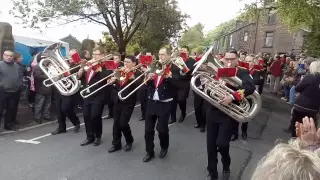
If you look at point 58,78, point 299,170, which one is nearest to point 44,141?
point 58,78

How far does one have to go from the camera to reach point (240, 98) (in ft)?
14.7

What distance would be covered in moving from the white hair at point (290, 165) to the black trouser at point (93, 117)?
199 inches

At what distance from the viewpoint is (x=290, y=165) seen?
1.26m

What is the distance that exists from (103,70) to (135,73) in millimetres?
687

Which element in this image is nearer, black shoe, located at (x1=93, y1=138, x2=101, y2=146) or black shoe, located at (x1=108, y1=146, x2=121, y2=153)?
black shoe, located at (x1=108, y1=146, x2=121, y2=153)

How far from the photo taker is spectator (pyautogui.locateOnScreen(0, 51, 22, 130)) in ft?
23.8

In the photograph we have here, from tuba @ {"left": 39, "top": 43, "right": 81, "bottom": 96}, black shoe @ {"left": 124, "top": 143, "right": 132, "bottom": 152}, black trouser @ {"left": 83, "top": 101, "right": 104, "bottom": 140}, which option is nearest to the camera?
black shoe @ {"left": 124, "top": 143, "right": 132, "bottom": 152}

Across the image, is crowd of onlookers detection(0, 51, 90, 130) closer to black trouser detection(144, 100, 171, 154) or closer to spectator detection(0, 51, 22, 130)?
spectator detection(0, 51, 22, 130)

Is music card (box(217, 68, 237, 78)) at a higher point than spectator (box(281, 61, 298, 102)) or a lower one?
higher

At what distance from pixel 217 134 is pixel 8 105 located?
A: 5.11m

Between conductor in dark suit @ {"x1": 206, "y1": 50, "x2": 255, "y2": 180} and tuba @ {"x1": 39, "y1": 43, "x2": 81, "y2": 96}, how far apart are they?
304 centimetres

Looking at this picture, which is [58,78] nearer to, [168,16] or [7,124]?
[7,124]

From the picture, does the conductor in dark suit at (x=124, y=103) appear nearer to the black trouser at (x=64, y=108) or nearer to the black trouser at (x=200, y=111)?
the black trouser at (x=64, y=108)

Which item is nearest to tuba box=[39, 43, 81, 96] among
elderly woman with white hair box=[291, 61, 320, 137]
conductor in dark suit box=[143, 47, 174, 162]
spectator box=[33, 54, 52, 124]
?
spectator box=[33, 54, 52, 124]
